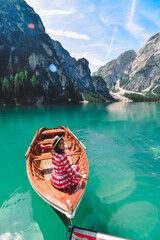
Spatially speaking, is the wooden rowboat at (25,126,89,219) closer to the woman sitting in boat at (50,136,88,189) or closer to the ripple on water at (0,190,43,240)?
the woman sitting in boat at (50,136,88,189)

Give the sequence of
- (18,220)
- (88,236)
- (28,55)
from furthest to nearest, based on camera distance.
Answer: (28,55), (18,220), (88,236)

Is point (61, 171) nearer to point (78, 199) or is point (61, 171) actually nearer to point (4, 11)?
point (78, 199)

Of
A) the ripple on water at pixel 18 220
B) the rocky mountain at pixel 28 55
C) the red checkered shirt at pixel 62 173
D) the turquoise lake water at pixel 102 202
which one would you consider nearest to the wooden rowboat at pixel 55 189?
the red checkered shirt at pixel 62 173

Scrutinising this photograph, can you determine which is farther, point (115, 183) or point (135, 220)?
point (115, 183)

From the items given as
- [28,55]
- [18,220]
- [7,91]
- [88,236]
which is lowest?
[18,220]

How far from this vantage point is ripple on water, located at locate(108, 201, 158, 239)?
5.39 metres

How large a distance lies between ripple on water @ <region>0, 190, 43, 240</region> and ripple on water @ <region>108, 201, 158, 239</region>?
338 centimetres

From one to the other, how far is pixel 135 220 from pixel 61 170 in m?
4.45

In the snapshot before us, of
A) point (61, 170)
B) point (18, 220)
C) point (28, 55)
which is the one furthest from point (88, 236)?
point (28, 55)

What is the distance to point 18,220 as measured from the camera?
5875 millimetres

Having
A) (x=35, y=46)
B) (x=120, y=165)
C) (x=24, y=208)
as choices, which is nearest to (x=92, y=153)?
(x=120, y=165)

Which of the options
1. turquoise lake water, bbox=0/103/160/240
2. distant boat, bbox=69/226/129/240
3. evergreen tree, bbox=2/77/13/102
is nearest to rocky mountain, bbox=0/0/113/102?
evergreen tree, bbox=2/77/13/102

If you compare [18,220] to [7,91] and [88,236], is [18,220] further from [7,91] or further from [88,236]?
[7,91]

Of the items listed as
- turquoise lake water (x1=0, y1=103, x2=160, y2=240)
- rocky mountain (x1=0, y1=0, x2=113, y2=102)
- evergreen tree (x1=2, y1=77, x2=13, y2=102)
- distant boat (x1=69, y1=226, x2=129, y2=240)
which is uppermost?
rocky mountain (x1=0, y1=0, x2=113, y2=102)
